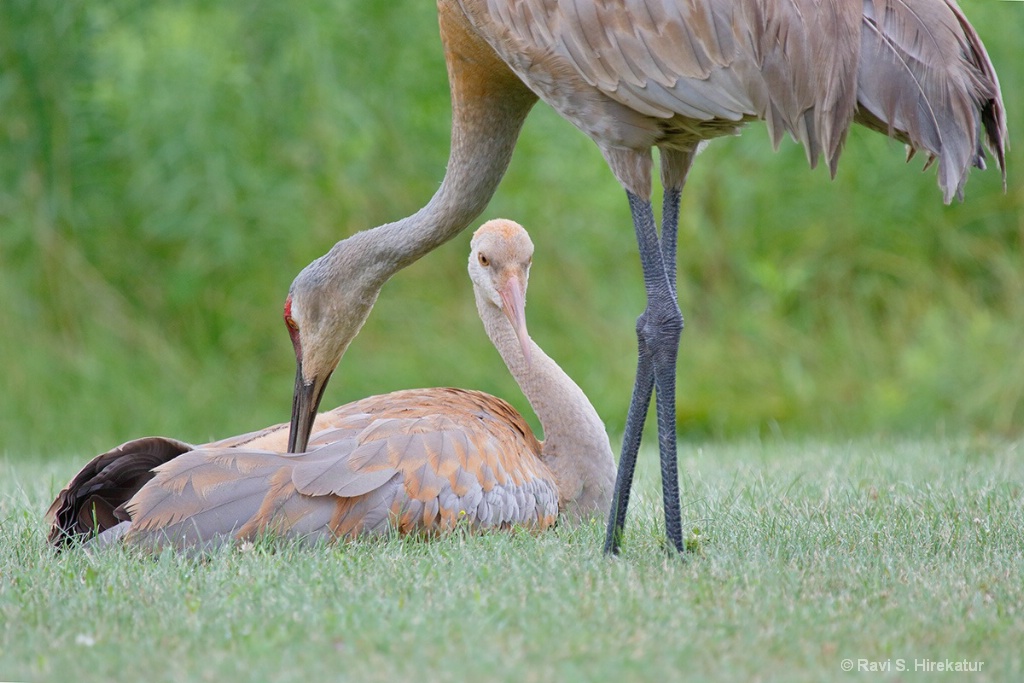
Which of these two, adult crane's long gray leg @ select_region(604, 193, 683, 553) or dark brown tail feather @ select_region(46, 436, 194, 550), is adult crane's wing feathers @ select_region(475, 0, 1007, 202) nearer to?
adult crane's long gray leg @ select_region(604, 193, 683, 553)

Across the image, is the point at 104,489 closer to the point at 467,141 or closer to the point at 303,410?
the point at 303,410

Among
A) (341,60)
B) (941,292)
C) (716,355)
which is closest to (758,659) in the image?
(716,355)

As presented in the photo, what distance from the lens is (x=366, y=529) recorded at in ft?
12.7

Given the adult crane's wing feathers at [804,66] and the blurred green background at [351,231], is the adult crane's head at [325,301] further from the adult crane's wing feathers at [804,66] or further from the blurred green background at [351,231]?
the blurred green background at [351,231]

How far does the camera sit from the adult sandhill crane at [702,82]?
3.47 meters

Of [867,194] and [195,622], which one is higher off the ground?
[867,194]

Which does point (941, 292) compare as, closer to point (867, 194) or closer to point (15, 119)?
point (867, 194)

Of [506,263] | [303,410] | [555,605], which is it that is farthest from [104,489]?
[555,605]

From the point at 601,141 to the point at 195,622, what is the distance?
1850 mm

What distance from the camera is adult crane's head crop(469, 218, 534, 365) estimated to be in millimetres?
4668

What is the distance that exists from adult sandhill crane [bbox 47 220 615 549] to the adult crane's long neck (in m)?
0.30

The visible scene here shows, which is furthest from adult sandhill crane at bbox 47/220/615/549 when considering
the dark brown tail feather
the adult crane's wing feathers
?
the adult crane's wing feathers

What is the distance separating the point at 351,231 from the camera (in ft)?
28.9

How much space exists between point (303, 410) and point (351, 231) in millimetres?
4482
